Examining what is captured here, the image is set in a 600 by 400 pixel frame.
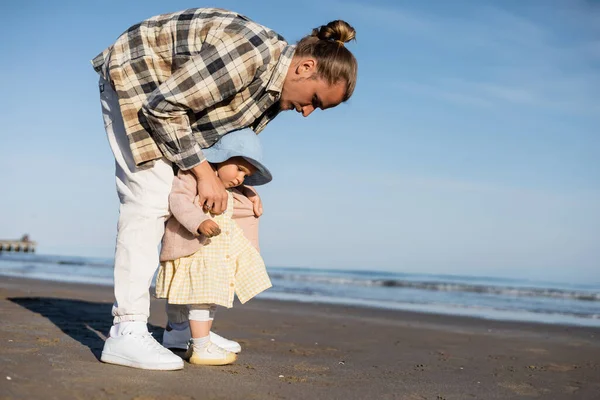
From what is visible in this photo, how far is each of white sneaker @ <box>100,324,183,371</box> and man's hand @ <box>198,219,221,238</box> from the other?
21.9 inches

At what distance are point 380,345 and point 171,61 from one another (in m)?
2.85

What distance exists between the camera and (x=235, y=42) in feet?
9.78

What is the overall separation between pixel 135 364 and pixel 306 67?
62.2 inches

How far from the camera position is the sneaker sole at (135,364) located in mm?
2979

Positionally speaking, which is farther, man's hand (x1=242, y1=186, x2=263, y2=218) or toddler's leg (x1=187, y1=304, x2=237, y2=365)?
man's hand (x1=242, y1=186, x2=263, y2=218)

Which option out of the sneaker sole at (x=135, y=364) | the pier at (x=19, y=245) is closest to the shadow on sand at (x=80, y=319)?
the sneaker sole at (x=135, y=364)

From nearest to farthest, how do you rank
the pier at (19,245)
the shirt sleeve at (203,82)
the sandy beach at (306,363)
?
the sandy beach at (306,363)
the shirt sleeve at (203,82)
the pier at (19,245)

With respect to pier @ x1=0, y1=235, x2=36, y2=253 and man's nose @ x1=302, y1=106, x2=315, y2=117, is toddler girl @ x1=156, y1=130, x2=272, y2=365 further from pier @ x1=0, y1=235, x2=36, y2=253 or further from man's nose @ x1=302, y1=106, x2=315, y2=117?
pier @ x1=0, y1=235, x2=36, y2=253

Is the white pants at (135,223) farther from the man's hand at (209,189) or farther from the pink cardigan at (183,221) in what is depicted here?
the man's hand at (209,189)

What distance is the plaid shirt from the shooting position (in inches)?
117

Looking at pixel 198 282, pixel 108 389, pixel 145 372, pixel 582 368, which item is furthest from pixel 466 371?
pixel 108 389

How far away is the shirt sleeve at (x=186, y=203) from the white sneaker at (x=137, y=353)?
1.84ft

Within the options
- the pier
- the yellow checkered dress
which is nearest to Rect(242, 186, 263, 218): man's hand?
the yellow checkered dress

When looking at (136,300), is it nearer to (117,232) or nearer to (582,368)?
(117,232)
